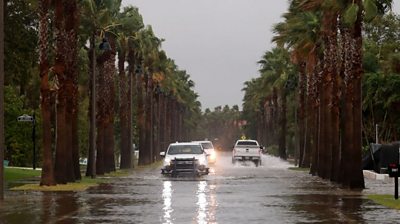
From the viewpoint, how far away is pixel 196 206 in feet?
84.6

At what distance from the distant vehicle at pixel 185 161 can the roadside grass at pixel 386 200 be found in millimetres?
17045

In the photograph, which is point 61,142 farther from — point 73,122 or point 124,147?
point 124,147

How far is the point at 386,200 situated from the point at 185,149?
21.3m

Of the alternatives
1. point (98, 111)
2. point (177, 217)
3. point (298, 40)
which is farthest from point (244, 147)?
point (177, 217)

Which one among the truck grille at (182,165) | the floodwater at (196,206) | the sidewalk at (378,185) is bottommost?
the floodwater at (196,206)

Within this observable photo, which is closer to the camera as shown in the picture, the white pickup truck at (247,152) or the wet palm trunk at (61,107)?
the wet palm trunk at (61,107)

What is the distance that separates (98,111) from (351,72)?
2229cm

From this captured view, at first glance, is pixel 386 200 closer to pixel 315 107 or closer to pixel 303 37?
pixel 303 37

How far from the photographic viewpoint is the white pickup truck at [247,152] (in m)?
80.1

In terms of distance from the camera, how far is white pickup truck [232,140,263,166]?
80062mm

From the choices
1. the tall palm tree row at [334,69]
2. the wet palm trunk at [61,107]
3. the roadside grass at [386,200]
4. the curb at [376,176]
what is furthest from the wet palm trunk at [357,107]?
the wet palm trunk at [61,107]

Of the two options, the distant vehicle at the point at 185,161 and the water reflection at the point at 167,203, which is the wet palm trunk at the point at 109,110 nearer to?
the distant vehicle at the point at 185,161

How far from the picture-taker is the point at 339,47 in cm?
3972

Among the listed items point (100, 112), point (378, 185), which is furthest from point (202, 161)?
point (378, 185)
